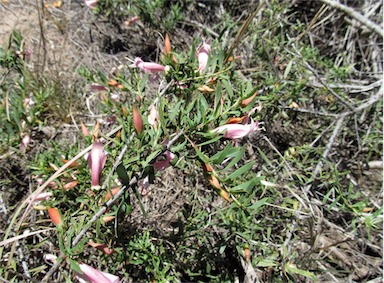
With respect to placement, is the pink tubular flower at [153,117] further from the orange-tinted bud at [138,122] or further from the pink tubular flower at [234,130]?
the pink tubular flower at [234,130]

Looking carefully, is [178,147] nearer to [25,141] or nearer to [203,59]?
[203,59]

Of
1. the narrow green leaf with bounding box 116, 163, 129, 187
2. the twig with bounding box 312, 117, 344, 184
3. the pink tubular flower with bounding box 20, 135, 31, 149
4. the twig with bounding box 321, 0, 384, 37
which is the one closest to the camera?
the narrow green leaf with bounding box 116, 163, 129, 187

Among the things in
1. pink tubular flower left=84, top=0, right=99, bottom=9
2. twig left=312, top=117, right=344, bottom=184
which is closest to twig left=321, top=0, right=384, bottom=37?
twig left=312, top=117, right=344, bottom=184

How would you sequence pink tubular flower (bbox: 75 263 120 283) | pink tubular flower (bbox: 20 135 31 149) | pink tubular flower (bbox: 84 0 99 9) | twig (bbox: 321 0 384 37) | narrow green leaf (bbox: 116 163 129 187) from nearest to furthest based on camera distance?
narrow green leaf (bbox: 116 163 129 187), pink tubular flower (bbox: 75 263 120 283), pink tubular flower (bbox: 20 135 31 149), twig (bbox: 321 0 384 37), pink tubular flower (bbox: 84 0 99 9)

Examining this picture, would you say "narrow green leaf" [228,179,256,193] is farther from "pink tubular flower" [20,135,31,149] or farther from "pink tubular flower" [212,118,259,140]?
"pink tubular flower" [20,135,31,149]

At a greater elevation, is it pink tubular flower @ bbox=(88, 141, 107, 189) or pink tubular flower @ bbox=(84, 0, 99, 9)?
pink tubular flower @ bbox=(88, 141, 107, 189)

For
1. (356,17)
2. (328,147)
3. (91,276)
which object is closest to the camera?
(91,276)

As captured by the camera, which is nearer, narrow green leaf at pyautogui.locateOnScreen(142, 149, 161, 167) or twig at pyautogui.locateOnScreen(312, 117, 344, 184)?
narrow green leaf at pyautogui.locateOnScreen(142, 149, 161, 167)

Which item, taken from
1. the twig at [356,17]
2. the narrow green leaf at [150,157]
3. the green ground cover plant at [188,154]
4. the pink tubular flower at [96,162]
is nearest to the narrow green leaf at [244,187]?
the green ground cover plant at [188,154]

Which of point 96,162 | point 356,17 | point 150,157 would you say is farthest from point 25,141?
point 356,17
